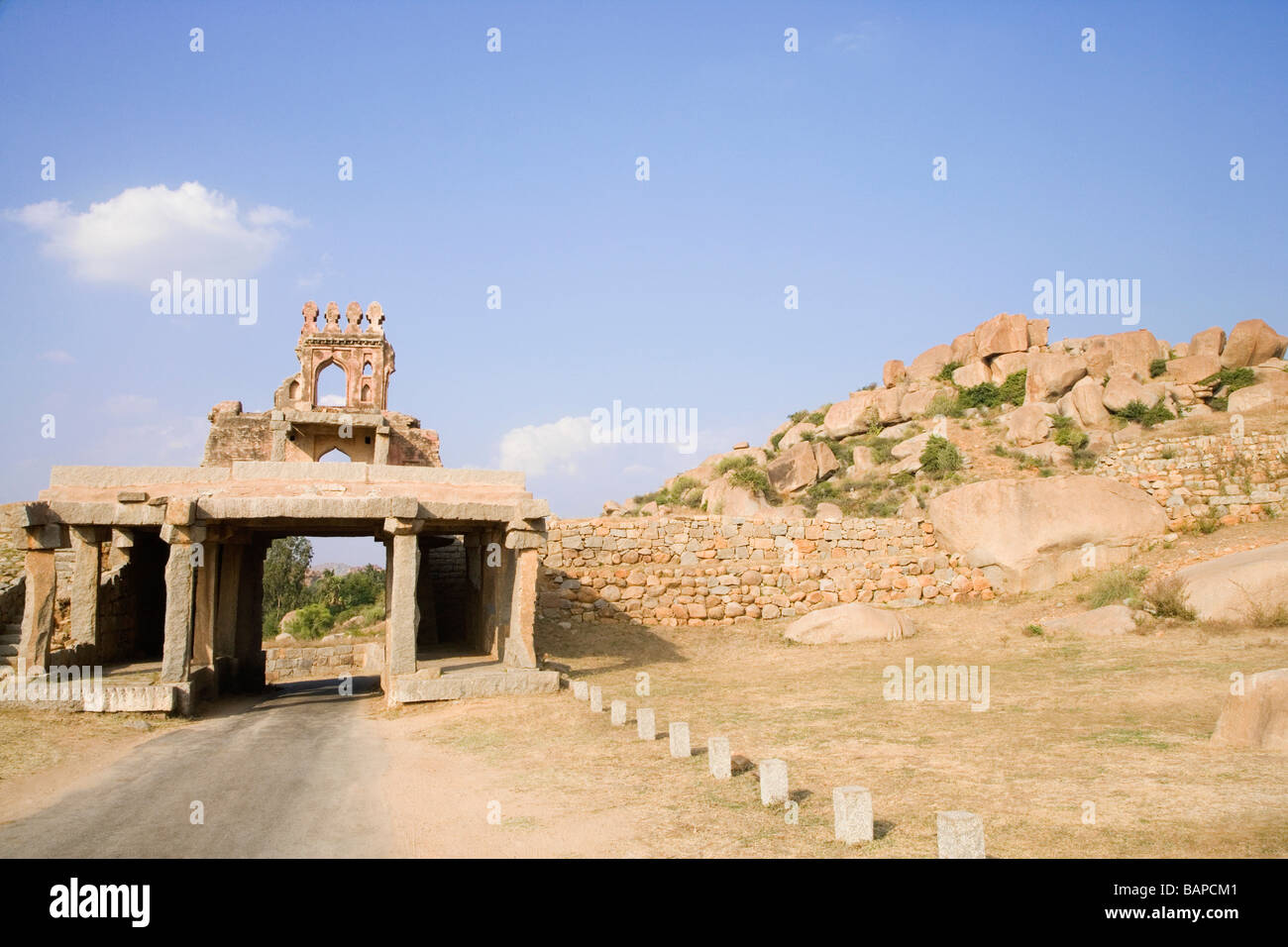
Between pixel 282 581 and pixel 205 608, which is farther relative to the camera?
pixel 282 581

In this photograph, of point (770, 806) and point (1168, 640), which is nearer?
point (770, 806)

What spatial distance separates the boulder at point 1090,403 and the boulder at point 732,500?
1385cm

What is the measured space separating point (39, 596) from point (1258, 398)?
36.1 m

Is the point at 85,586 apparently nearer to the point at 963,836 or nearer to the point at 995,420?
the point at 963,836

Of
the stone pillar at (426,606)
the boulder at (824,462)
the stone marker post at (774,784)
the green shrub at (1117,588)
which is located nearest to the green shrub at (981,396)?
the boulder at (824,462)

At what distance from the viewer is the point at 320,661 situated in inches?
869

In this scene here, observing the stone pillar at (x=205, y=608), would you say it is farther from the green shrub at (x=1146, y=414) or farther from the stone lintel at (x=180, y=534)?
the green shrub at (x=1146, y=414)

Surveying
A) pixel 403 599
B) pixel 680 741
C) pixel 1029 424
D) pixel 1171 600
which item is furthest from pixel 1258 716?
pixel 1029 424

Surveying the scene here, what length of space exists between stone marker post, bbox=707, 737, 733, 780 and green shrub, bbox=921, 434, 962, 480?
28145mm

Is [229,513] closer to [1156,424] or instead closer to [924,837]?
[924,837]

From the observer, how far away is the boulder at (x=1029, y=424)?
117 ft

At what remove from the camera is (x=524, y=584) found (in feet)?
46.4
